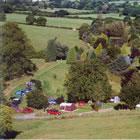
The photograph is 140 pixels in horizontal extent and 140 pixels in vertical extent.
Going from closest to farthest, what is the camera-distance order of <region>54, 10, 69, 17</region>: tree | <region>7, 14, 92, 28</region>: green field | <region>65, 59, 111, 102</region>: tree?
<region>65, 59, 111, 102</region>: tree
<region>7, 14, 92, 28</region>: green field
<region>54, 10, 69, 17</region>: tree

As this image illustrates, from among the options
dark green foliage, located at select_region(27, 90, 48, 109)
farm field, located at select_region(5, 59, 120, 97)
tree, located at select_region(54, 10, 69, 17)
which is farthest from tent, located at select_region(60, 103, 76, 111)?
tree, located at select_region(54, 10, 69, 17)

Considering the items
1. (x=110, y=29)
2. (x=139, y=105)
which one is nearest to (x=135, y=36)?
(x=110, y=29)

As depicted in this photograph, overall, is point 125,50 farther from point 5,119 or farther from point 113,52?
A: point 5,119

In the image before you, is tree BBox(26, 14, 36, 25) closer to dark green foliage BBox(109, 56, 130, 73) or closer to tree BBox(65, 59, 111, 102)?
dark green foliage BBox(109, 56, 130, 73)

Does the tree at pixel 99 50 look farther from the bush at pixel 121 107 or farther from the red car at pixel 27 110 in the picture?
the red car at pixel 27 110

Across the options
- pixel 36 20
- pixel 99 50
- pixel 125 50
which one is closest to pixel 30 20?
pixel 36 20
